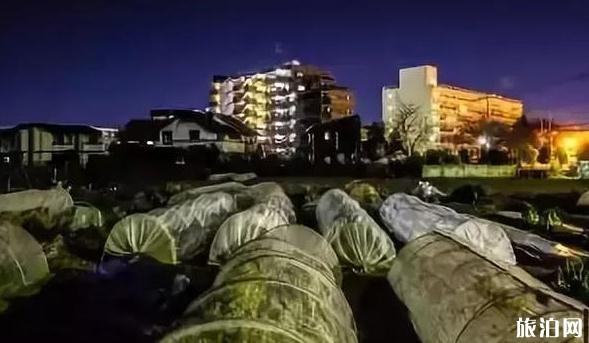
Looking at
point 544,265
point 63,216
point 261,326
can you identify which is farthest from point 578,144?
point 261,326

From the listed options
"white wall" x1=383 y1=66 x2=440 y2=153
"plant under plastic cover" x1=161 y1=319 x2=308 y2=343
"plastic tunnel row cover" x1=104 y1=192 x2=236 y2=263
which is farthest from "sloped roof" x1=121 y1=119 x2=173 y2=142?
"plant under plastic cover" x1=161 y1=319 x2=308 y2=343

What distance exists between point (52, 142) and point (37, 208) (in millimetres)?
7180

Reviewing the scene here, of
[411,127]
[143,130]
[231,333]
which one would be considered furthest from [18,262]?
[411,127]

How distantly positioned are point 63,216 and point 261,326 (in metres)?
5.39

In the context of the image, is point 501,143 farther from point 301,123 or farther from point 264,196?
point 264,196

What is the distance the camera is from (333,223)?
518 centimetres

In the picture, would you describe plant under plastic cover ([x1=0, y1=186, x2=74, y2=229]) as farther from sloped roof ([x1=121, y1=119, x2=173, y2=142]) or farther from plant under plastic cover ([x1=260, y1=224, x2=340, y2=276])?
sloped roof ([x1=121, y1=119, x2=173, y2=142])

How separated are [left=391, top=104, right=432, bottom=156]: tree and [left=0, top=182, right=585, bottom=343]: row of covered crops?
1538 cm

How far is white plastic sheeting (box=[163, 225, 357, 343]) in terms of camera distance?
5.49 ft

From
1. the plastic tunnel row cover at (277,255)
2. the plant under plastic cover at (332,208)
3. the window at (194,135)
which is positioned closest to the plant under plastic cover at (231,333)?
the plastic tunnel row cover at (277,255)

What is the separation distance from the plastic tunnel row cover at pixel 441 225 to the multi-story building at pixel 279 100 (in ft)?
40.9

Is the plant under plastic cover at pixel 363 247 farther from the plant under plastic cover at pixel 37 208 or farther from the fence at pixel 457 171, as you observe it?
the fence at pixel 457 171

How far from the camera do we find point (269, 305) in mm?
1941

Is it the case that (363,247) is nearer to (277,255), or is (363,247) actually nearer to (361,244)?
(361,244)
